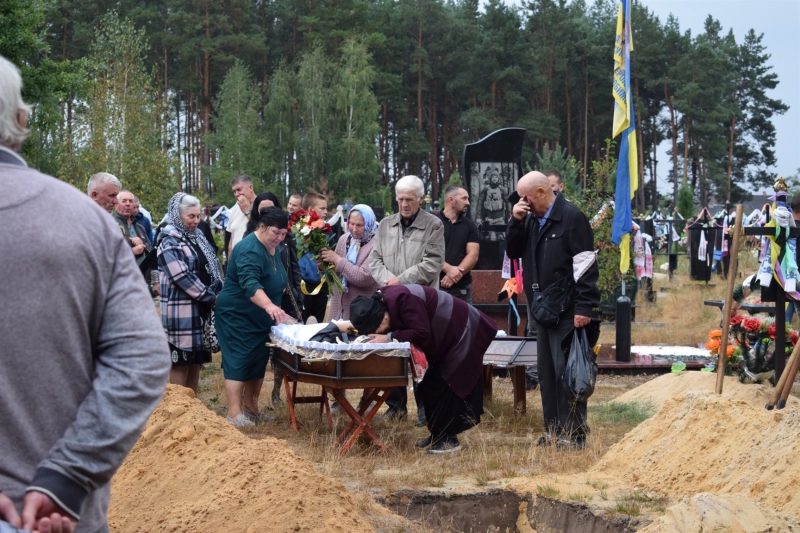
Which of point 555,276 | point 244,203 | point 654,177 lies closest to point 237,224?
point 244,203

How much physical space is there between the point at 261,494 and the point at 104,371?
254 centimetres

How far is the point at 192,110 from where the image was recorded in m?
47.8

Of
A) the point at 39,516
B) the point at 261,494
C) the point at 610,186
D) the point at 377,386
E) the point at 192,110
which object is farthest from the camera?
the point at 192,110

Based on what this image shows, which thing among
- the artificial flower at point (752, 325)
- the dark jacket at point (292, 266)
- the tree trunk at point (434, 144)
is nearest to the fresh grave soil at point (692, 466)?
the artificial flower at point (752, 325)

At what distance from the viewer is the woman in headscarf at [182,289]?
7.00 meters

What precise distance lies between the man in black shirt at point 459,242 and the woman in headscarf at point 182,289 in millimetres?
2035

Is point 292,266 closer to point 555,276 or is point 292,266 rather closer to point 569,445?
point 555,276

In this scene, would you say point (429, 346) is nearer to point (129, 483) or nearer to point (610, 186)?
point (129, 483)

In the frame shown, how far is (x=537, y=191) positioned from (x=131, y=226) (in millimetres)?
3806

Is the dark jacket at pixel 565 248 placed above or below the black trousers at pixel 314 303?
above

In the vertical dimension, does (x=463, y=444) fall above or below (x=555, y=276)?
below

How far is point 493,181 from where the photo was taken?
12852 mm

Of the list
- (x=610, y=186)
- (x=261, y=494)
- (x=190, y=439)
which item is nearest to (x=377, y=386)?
(x=190, y=439)

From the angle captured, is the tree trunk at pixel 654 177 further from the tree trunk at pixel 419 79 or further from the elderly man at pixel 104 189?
the elderly man at pixel 104 189
